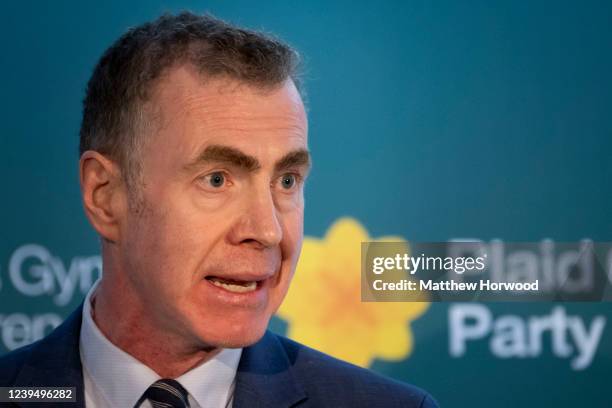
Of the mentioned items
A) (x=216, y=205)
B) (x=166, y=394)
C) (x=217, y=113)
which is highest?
(x=217, y=113)

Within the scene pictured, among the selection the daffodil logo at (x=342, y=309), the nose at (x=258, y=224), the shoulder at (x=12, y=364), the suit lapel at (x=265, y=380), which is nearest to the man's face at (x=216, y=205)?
the nose at (x=258, y=224)

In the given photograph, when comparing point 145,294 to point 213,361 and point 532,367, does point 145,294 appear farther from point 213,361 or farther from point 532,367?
point 532,367

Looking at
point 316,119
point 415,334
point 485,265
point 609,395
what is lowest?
point 609,395

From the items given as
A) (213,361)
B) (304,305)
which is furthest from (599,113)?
(213,361)

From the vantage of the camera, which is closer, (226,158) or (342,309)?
Answer: (226,158)

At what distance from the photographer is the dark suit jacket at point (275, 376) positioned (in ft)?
4.60

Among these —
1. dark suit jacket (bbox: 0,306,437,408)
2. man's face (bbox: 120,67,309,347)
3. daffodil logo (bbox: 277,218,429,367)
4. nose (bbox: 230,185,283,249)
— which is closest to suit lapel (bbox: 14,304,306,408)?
dark suit jacket (bbox: 0,306,437,408)

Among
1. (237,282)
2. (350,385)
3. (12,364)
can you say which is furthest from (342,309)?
(237,282)

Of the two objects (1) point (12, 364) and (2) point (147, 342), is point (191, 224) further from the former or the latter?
(1) point (12, 364)

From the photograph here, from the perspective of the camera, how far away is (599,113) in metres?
2.47

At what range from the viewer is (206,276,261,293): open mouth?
125 cm

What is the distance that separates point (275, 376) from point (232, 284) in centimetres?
24

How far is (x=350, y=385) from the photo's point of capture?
1.47 m

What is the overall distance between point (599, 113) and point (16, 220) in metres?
1.62
